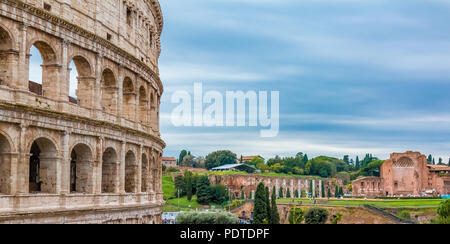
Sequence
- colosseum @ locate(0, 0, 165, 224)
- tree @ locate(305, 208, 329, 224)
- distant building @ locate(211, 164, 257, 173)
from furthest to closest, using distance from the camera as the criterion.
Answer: distant building @ locate(211, 164, 257, 173) < tree @ locate(305, 208, 329, 224) < colosseum @ locate(0, 0, 165, 224)

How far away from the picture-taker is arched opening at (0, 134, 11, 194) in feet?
80.7

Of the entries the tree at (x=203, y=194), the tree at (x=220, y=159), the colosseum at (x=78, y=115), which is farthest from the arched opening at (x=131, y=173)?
the tree at (x=220, y=159)

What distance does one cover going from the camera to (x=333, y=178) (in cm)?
16938

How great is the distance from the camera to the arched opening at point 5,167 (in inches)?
969

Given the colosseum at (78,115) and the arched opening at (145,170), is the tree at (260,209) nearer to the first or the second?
the colosseum at (78,115)

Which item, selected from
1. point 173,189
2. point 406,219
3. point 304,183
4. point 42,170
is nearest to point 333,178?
point 304,183

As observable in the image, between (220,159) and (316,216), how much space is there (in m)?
103

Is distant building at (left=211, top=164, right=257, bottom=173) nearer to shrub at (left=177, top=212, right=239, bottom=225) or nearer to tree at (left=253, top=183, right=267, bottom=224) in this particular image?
shrub at (left=177, top=212, right=239, bottom=225)

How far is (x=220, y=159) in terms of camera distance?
183 m

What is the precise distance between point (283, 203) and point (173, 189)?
43.7 metres

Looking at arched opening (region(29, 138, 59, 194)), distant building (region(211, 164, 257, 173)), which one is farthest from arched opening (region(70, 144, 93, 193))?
distant building (region(211, 164, 257, 173))

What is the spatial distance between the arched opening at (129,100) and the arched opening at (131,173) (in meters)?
2.11

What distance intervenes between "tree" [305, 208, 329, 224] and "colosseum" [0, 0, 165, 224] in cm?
4577
